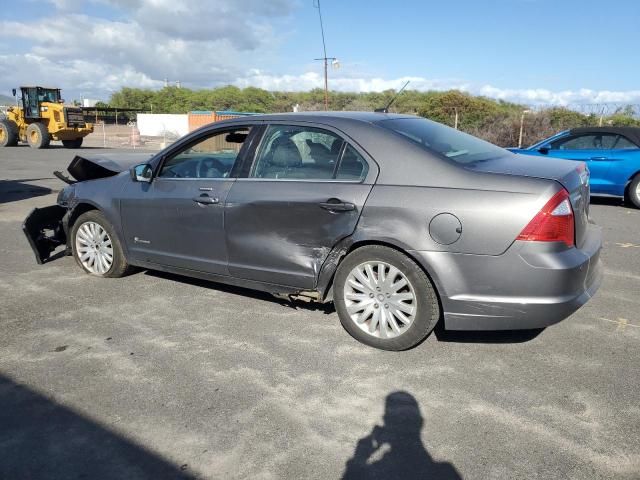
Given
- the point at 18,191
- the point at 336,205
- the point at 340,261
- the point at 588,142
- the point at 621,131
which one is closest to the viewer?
the point at 336,205

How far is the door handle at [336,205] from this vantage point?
375 cm

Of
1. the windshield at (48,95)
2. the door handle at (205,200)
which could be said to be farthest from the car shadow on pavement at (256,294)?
the windshield at (48,95)

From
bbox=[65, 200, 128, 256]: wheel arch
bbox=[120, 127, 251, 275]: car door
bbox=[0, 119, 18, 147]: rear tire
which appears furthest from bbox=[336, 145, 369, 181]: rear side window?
bbox=[0, 119, 18, 147]: rear tire

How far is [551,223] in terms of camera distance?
326 cm

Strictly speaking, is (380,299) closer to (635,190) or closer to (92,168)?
(92,168)

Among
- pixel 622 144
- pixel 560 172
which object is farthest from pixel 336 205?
pixel 622 144

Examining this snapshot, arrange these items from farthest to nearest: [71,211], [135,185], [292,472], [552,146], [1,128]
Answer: [1,128] → [552,146] → [71,211] → [135,185] → [292,472]

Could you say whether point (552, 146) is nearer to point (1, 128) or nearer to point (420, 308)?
point (420, 308)

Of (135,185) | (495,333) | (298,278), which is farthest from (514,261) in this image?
(135,185)

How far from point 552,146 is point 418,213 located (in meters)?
7.97

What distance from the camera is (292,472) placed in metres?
2.52

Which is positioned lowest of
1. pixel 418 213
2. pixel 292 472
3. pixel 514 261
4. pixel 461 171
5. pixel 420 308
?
pixel 292 472

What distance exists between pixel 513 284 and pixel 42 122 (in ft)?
90.0

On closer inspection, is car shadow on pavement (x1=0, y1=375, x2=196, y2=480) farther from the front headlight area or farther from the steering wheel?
the front headlight area
